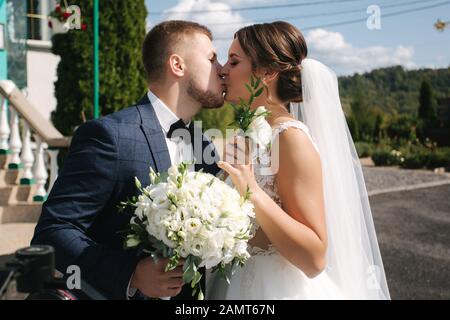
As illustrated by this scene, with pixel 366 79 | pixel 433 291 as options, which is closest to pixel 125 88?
pixel 433 291

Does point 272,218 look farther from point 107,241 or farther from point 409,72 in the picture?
point 409,72

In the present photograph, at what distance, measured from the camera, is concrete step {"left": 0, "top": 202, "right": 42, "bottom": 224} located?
283 inches

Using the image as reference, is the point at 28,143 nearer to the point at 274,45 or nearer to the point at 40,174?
the point at 40,174

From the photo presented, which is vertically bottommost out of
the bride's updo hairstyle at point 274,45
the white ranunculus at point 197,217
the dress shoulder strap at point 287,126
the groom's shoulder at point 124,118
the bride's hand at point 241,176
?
the white ranunculus at point 197,217

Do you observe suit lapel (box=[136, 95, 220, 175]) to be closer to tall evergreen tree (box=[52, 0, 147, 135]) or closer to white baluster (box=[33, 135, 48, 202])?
white baluster (box=[33, 135, 48, 202])

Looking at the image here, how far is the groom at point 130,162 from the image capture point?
90.0 inches

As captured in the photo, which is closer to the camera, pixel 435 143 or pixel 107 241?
pixel 107 241

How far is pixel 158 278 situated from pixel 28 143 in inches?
245

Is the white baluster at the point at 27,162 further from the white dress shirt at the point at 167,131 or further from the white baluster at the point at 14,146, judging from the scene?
the white dress shirt at the point at 167,131

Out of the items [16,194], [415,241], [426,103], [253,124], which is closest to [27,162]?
[16,194]

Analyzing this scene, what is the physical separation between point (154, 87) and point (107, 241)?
943mm

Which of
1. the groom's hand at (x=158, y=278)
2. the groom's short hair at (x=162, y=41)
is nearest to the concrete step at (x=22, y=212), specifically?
the groom's short hair at (x=162, y=41)

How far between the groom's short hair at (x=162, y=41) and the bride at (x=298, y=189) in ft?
1.10

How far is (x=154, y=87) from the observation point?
9.50ft
